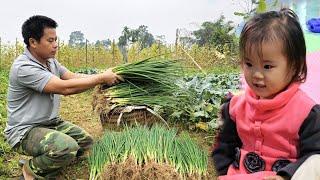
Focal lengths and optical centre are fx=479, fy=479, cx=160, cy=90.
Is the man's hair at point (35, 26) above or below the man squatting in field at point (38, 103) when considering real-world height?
above

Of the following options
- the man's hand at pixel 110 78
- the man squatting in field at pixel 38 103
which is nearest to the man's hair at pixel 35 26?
the man squatting in field at pixel 38 103

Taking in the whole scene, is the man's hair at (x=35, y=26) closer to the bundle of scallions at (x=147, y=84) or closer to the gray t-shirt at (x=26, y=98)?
the gray t-shirt at (x=26, y=98)

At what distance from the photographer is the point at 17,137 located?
3.91m

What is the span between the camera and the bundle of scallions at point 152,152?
3311mm

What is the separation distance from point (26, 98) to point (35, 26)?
1.99 ft

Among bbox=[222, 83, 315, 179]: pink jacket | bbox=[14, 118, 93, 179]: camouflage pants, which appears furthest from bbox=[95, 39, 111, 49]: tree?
bbox=[222, 83, 315, 179]: pink jacket

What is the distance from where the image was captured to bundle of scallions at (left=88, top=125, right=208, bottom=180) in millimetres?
3311

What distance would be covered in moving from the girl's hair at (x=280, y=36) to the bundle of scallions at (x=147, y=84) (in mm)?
3105

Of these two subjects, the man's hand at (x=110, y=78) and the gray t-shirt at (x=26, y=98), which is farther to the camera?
the man's hand at (x=110, y=78)

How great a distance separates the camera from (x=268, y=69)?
1.50 metres

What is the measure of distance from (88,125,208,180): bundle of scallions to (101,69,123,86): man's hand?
1.03 meters

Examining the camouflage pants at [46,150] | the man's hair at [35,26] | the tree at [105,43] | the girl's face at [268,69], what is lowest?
the camouflage pants at [46,150]

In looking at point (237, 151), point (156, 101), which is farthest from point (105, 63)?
point (237, 151)

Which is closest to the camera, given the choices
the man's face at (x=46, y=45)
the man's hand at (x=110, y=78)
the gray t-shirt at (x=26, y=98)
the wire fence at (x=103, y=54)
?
the gray t-shirt at (x=26, y=98)
